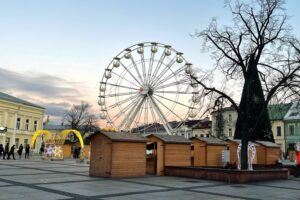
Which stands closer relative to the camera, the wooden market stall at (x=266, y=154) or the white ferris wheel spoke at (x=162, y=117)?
the wooden market stall at (x=266, y=154)

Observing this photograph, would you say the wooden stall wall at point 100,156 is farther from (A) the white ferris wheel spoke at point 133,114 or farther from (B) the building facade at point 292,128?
(B) the building facade at point 292,128

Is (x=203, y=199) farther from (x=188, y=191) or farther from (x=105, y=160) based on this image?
(x=105, y=160)

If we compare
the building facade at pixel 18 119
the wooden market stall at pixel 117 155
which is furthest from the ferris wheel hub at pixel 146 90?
the building facade at pixel 18 119

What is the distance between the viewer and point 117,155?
65.3 ft

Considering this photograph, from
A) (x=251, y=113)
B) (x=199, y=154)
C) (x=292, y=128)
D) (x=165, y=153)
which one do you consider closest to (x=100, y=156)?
(x=165, y=153)

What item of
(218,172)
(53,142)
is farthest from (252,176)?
(53,142)

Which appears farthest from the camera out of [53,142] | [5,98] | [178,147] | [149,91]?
[5,98]

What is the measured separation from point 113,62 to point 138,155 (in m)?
21.4

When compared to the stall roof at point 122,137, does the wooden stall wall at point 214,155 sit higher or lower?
lower

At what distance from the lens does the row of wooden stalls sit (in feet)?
65.5

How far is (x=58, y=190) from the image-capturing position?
1351 centimetres

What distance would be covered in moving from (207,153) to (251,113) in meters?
20.2

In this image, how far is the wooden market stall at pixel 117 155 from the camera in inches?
779

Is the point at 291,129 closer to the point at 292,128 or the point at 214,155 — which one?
the point at 292,128
